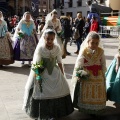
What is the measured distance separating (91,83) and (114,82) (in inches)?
18.6

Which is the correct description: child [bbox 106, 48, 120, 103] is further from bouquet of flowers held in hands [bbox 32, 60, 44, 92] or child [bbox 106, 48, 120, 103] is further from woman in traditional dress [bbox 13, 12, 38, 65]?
woman in traditional dress [bbox 13, 12, 38, 65]

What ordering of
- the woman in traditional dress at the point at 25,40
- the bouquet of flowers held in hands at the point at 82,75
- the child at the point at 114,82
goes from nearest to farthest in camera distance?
1. the bouquet of flowers held in hands at the point at 82,75
2. the child at the point at 114,82
3. the woman in traditional dress at the point at 25,40

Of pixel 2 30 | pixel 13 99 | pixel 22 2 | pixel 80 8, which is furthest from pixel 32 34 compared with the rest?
pixel 22 2

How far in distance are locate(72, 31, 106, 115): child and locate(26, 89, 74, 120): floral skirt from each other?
27 centimetres

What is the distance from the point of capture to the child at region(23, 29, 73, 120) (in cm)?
452

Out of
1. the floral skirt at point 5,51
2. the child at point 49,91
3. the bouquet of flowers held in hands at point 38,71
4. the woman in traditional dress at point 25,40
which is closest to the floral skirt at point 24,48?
the woman in traditional dress at point 25,40

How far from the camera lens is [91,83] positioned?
15.6 feet

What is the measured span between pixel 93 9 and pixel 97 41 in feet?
66.2

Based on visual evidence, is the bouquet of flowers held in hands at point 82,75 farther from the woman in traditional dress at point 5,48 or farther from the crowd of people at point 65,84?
the woman in traditional dress at point 5,48

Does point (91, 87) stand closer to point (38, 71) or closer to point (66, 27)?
point (38, 71)

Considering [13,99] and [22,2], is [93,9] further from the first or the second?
[22,2]

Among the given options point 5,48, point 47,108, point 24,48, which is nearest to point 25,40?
point 24,48

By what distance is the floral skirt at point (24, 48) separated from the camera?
887cm

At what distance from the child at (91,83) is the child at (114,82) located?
236mm
